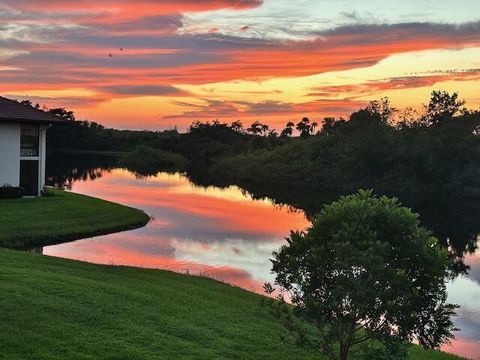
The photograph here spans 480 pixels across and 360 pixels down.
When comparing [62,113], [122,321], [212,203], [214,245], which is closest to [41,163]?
[214,245]

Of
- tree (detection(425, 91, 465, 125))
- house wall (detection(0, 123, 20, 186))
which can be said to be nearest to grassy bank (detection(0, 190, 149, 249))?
house wall (detection(0, 123, 20, 186))

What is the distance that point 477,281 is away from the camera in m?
25.0

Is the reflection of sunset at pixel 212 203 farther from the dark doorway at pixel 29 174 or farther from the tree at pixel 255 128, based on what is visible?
the tree at pixel 255 128

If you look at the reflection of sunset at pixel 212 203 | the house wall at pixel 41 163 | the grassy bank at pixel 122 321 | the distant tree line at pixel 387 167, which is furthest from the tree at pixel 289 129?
the grassy bank at pixel 122 321

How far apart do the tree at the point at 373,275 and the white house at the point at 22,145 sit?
99.8ft

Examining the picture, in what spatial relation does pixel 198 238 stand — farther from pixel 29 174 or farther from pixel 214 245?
pixel 29 174

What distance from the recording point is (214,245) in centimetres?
Result: 2855

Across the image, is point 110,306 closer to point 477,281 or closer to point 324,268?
point 324,268

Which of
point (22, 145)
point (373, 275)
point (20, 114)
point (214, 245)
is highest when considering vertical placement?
point (20, 114)

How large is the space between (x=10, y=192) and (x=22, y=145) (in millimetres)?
4502

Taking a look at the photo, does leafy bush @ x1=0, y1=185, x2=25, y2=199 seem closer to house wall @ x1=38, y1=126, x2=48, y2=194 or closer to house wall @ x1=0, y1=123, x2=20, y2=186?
house wall @ x1=0, y1=123, x2=20, y2=186

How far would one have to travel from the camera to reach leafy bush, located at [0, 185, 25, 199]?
32375 millimetres

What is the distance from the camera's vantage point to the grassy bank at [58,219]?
82.0 feet

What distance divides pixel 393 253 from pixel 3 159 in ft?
105
